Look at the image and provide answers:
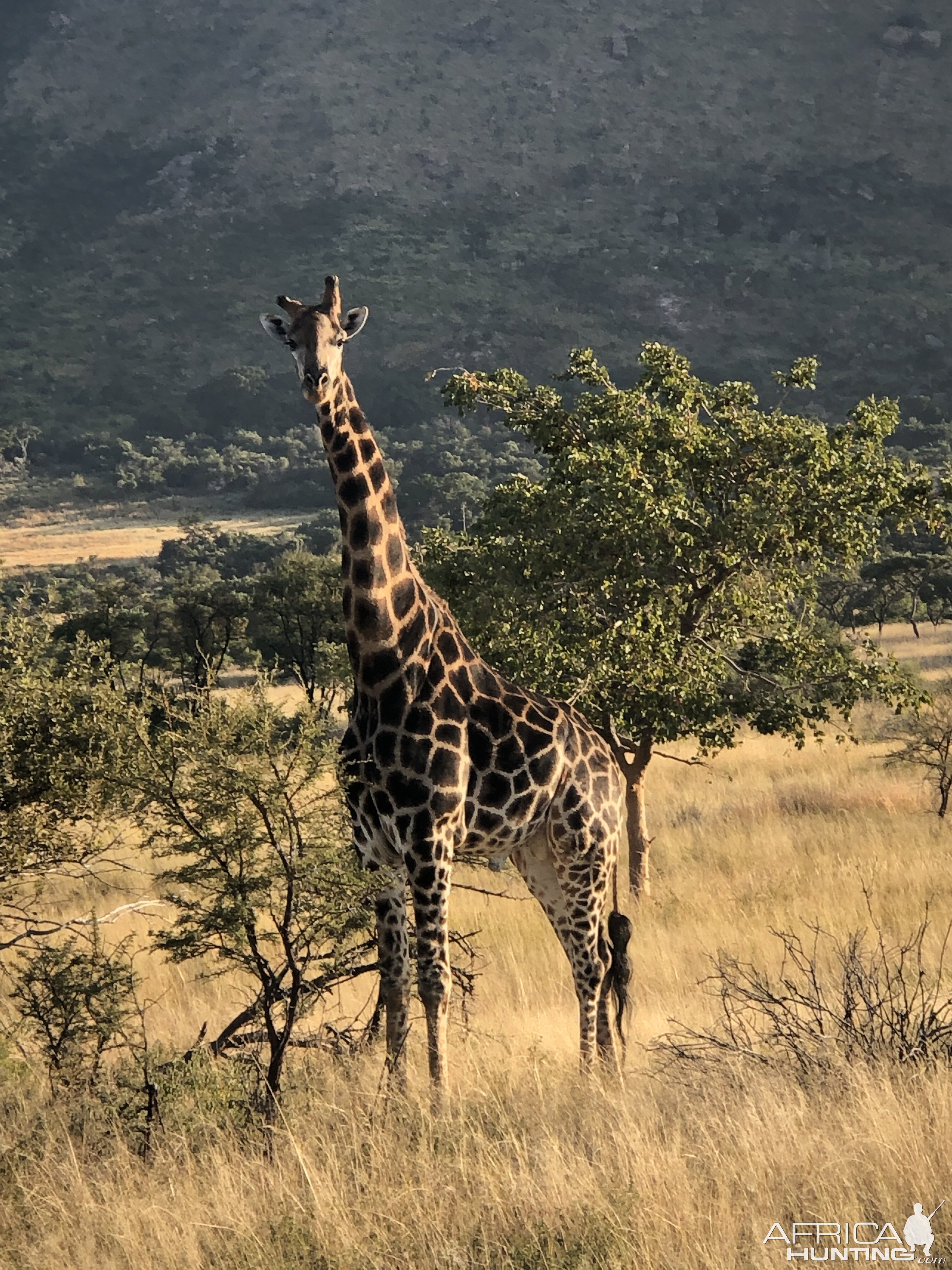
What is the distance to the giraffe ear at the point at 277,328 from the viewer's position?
7348 millimetres

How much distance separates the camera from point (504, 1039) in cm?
892

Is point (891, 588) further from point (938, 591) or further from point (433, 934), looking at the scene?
point (433, 934)

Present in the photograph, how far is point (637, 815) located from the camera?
1476 cm

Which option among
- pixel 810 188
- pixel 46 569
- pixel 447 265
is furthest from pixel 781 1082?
pixel 810 188

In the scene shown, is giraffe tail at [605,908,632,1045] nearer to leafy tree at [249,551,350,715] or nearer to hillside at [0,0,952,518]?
leafy tree at [249,551,350,715]

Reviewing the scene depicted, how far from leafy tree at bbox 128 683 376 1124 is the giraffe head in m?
1.67

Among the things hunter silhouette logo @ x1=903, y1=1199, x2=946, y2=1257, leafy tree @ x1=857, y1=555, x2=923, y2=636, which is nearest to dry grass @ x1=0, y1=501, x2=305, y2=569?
leafy tree @ x1=857, y1=555, x2=923, y2=636

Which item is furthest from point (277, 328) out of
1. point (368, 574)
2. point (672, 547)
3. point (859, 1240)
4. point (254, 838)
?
point (672, 547)

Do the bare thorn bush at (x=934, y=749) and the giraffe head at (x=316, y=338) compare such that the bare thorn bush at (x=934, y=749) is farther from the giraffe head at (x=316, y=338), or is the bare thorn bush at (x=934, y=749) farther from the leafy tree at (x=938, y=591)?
the leafy tree at (x=938, y=591)

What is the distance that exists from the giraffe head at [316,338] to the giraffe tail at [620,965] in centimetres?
378

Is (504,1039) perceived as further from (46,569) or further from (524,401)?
→ (46,569)

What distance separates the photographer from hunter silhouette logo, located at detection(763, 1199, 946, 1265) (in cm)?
478

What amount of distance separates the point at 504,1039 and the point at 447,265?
130285 millimetres

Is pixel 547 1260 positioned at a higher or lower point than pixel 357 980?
higher
